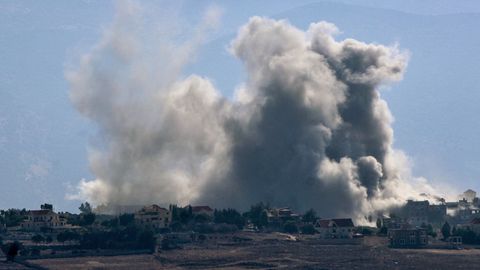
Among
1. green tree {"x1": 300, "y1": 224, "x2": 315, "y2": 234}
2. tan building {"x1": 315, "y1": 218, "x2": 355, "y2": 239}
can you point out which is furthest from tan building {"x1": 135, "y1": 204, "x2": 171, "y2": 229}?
tan building {"x1": 315, "y1": 218, "x2": 355, "y2": 239}

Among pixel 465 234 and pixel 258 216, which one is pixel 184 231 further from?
pixel 465 234

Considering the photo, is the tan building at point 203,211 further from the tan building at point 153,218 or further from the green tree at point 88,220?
the green tree at point 88,220

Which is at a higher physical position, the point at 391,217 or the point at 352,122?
the point at 352,122

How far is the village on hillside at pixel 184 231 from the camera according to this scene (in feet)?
416

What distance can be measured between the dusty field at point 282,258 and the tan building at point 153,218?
13.7m

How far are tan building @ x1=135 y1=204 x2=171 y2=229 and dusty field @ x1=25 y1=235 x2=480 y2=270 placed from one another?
1369 centimetres

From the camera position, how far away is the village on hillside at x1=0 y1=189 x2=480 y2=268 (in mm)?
126812

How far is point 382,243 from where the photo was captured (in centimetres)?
13912

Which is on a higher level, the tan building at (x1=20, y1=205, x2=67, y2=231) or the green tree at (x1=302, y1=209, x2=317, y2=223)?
the green tree at (x1=302, y1=209, x2=317, y2=223)

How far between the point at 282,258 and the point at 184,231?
62.1ft

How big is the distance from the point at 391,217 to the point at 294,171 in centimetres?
1551

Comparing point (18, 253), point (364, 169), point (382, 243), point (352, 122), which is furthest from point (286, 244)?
point (352, 122)

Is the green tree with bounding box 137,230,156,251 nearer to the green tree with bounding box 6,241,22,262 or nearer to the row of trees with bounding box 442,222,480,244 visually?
the green tree with bounding box 6,241,22,262

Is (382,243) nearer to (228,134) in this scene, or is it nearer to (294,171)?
(294,171)
